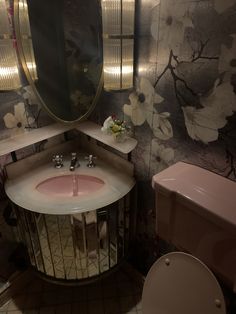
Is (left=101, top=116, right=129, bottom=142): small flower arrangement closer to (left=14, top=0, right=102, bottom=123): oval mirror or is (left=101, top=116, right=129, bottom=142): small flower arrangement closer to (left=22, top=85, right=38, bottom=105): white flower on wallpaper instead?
(left=14, top=0, right=102, bottom=123): oval mirror

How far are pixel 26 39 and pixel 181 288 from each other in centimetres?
139

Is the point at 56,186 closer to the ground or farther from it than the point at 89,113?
closer to the ground

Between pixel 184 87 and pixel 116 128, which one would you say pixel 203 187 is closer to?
pixel 184 87

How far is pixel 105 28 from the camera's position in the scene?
1.18 meters

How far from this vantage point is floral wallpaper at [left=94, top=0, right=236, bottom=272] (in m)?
0.88

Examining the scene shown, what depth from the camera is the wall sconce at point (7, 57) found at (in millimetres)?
1128

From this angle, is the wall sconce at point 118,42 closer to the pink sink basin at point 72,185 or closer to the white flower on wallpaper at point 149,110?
the white flower on wallpaper at point 149,110

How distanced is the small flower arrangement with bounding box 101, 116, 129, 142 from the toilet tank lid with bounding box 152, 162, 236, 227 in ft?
1.19

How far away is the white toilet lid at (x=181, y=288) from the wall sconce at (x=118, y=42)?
2.80 ft

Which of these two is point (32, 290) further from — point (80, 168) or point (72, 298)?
point (80, 168)

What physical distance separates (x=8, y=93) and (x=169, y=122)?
83 cm

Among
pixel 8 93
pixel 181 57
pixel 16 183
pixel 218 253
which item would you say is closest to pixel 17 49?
pixel 8 93

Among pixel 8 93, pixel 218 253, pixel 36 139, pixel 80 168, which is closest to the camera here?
pixel 218 253

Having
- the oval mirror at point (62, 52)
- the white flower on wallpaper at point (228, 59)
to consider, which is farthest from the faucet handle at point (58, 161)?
the white flower on wallpaper at point (228, 59)
